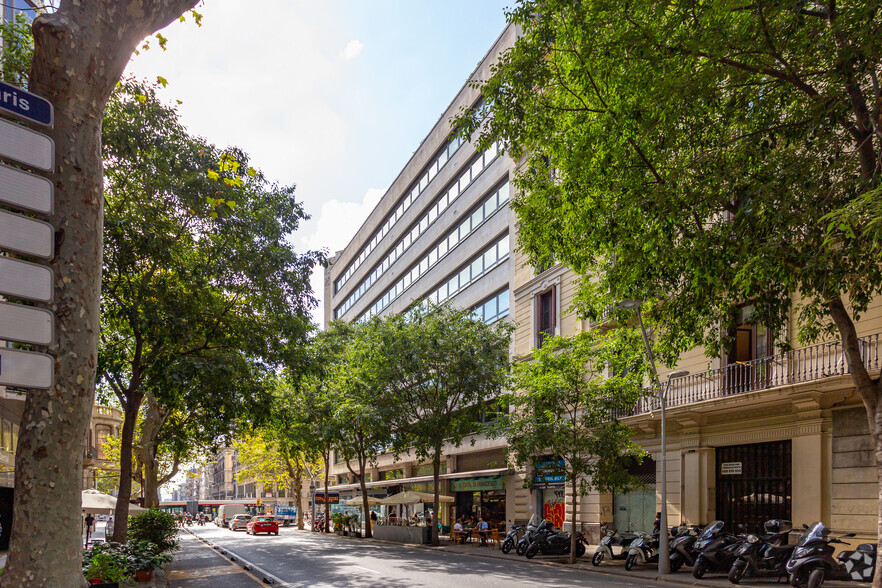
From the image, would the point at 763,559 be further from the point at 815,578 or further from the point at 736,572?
the point at 815,578

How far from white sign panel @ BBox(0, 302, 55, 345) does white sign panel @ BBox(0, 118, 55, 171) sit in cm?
96

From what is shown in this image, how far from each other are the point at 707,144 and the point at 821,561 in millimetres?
8382

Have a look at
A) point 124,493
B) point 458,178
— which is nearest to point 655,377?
point 124,493

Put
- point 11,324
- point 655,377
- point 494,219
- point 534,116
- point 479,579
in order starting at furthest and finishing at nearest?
point 494,219 → point 655,377 → point 479,579 → point 534,116 → point 11,324

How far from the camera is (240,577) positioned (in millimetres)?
18484

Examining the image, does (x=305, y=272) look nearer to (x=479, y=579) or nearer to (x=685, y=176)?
(x=479, y=579)

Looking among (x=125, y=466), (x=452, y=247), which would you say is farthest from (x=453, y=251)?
(x=125, y=466)

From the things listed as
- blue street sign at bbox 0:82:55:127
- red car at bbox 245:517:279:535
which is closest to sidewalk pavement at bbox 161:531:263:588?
blue street sign at bbox 0:82:55:127

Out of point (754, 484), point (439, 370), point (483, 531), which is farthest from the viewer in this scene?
point (483, 531)

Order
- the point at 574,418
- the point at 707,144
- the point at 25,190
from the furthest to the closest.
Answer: the point at 574,418 < the point at 707,144 < the point at 25,190

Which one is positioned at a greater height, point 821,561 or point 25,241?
point 25,241

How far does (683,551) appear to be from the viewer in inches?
723

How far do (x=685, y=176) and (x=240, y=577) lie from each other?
14.6 metres

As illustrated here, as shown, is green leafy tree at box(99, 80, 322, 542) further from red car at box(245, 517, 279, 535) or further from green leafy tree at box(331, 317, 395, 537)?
red car at box(245, 517, 279, 535)
